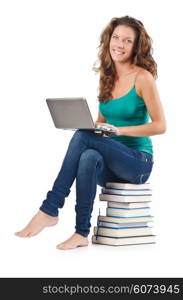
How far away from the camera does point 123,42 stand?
423cm

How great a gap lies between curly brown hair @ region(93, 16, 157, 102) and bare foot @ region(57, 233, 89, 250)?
90 centimetres

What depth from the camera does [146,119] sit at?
4281 millimetres

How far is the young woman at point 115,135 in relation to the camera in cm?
394

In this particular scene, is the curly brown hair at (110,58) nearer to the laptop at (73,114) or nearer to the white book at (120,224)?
the laptop at (73,114)

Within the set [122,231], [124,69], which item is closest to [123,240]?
[122,231]

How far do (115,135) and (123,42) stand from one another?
581mm

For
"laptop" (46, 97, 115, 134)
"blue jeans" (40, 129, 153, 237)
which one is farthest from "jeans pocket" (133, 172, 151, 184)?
"laptop" (46, 97, 115, 134)

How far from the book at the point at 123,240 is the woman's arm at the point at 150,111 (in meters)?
0.63

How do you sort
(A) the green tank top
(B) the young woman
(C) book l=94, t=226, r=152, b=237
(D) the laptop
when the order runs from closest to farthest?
(D) the laptop
(B) the young woman
(C) book l=94, t=226, r=152, b=237
(A) the green tank top

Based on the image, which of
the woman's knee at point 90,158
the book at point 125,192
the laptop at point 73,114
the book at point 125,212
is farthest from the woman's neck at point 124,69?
the book at point 125,212

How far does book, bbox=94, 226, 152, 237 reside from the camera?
4.05 metres

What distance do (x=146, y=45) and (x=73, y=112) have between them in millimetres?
732

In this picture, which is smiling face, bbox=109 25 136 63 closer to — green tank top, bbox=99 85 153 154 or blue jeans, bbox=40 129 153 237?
green tank top, bbox=99 85 153 154

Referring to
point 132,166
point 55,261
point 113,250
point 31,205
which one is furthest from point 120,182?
point 31,205
